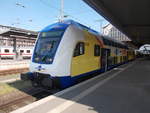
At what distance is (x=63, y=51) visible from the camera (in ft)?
24.1

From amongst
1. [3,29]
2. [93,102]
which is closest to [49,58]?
[93,102]

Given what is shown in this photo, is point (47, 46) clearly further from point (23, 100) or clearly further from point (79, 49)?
point (23, 100)

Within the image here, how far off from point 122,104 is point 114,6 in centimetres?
1405

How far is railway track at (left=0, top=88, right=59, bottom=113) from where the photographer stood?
20.2ft

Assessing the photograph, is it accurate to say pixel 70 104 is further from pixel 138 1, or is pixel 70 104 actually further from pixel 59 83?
pixel 138 1

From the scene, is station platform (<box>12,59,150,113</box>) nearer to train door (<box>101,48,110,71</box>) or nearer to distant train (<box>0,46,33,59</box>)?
train door (<box>101,48,110,71</box>)

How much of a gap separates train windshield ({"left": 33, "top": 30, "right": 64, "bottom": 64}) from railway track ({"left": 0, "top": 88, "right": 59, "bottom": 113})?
1.49 m

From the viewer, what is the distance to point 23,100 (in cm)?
702

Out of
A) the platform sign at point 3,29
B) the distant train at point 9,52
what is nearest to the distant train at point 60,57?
the platform sign at point 3,29

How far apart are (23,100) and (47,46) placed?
2.50 m

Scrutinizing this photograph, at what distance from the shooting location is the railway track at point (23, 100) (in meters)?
6.16

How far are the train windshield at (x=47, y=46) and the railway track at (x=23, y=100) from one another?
1.49m

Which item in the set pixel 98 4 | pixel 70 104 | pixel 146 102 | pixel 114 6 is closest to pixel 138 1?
pixel 114 6

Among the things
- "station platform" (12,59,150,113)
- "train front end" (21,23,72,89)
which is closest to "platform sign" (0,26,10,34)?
"train front end" (21,23,72,89)
